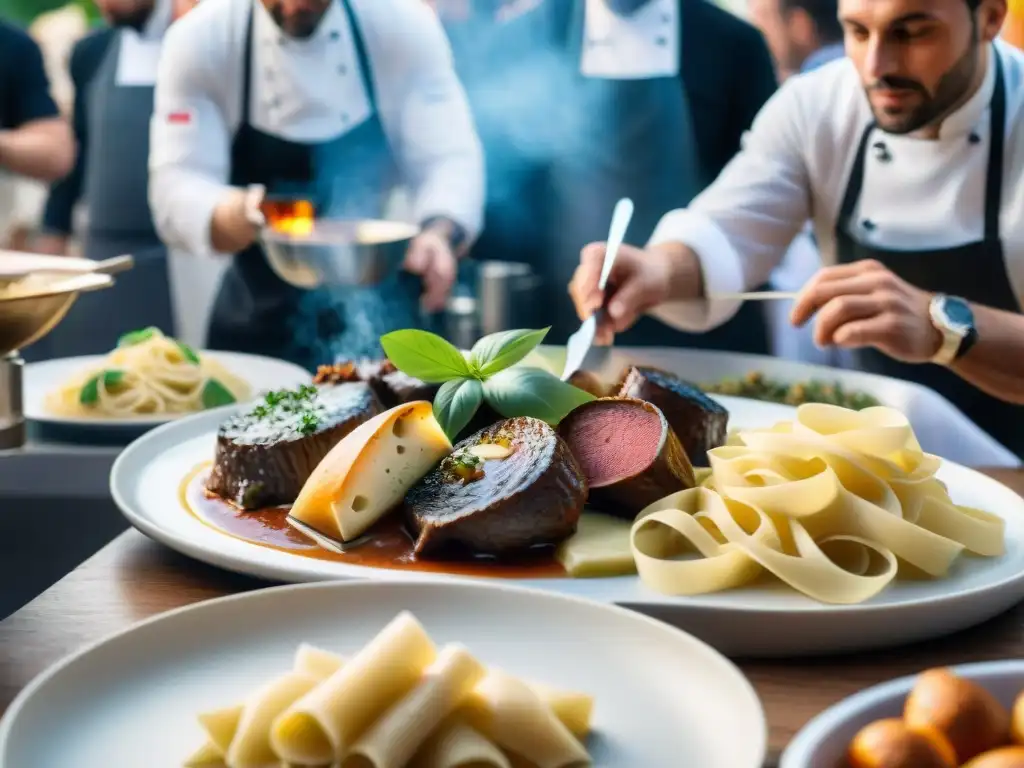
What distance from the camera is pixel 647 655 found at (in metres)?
0.89

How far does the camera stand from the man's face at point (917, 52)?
2.83m

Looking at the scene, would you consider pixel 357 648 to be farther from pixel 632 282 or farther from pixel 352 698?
pixel 632 282

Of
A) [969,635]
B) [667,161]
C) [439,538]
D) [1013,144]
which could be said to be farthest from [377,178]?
[969,635]

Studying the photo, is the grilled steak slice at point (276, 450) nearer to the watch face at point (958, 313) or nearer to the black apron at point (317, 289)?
the watch face at point (958, 313)

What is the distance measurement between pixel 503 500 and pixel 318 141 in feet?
9.49

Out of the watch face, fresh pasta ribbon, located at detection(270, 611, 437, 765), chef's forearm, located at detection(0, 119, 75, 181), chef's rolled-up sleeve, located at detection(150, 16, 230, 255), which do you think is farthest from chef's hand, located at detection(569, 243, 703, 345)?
chef's forearm, located at detection(0, 119, 75, 181)

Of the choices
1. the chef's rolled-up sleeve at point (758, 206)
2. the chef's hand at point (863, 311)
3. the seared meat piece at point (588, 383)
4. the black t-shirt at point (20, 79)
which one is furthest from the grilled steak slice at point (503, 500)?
the black t-shirt at point (20, 79)

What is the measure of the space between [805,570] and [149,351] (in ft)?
5.42

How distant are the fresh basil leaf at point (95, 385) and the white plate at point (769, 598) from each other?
750mm

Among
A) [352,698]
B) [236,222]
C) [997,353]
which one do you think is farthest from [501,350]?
[236,222]

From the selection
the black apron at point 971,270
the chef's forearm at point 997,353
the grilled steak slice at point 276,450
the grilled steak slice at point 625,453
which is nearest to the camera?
the grilled steak slice at point 625,453

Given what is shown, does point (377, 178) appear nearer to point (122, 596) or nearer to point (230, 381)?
point (230, 381)

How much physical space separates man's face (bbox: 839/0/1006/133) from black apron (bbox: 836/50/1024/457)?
0.56 feet

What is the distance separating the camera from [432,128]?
389 centimetres
